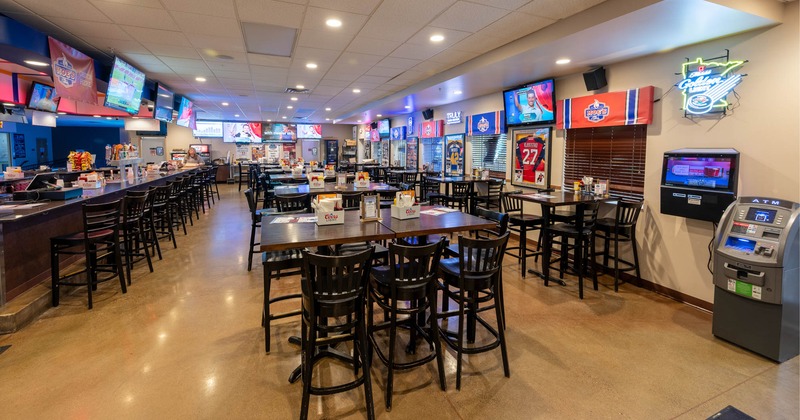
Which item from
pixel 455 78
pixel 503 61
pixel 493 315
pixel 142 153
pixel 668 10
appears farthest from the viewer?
pixel 142 153

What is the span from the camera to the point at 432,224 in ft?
9.06

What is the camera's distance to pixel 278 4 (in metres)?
3.32

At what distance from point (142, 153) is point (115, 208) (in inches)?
492

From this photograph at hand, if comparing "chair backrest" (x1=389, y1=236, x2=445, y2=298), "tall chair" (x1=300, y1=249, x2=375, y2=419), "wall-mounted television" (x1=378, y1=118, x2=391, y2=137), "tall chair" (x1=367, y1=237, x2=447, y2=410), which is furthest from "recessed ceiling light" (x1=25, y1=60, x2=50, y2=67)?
"wall-mounted television" (x1=378, y1=118, x2=391, y2=137)

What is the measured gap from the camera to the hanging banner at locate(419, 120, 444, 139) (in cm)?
891

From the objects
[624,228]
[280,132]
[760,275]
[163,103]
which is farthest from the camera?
[280,132]

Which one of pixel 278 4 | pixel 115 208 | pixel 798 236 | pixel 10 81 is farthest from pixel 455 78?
pixel 10 81

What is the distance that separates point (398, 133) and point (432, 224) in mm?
8987

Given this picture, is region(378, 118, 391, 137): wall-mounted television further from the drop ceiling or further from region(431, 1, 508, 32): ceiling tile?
region(431, 1, 508, 32): ceiling tile

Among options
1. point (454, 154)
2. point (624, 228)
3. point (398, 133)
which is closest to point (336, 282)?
point (624, 228)

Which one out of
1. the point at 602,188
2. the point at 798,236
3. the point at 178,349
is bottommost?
the point at 178,349

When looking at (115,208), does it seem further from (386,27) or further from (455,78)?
(455,78)

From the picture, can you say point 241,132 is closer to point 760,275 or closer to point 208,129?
point 208,129

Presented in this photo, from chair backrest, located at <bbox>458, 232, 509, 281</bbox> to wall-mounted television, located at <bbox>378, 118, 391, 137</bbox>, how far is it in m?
10.3
